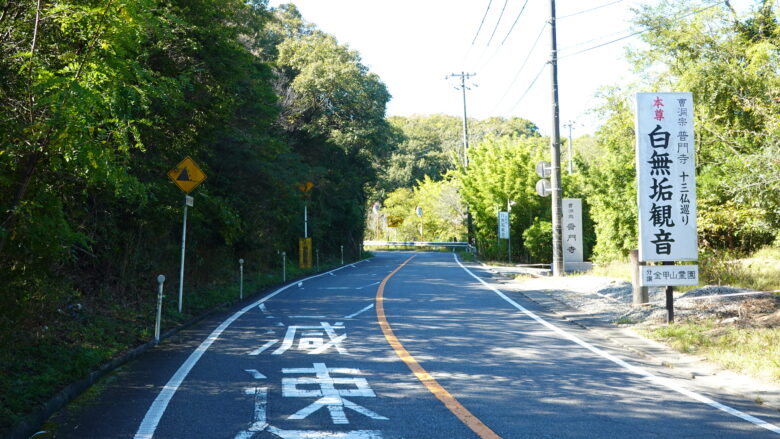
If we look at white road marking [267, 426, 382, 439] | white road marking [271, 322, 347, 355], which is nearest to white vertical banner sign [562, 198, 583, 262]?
white road marking [271, 322, 347, 355]

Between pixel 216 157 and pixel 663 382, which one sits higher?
pixel 216 157

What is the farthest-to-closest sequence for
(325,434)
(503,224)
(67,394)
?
(503,224) < (67,394) < (325,434)

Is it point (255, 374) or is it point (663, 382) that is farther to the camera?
point (255, 374)

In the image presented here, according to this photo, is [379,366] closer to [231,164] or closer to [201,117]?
[201,117]

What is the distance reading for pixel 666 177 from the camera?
11.1 metres

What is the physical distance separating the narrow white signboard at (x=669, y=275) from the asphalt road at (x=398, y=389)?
1725mm

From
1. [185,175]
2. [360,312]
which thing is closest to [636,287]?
[360,312]

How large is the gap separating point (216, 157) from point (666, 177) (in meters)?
11.8

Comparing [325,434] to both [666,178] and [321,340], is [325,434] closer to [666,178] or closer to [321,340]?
[321,340]

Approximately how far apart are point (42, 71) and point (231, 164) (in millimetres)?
12337

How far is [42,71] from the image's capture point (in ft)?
19.1

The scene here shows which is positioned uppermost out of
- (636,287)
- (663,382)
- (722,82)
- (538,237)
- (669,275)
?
(722,82)

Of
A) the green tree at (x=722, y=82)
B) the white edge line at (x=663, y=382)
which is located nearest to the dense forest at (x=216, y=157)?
the green tree at (x=722, y=82)

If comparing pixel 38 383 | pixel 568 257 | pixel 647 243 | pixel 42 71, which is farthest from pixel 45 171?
pixel 568 257
